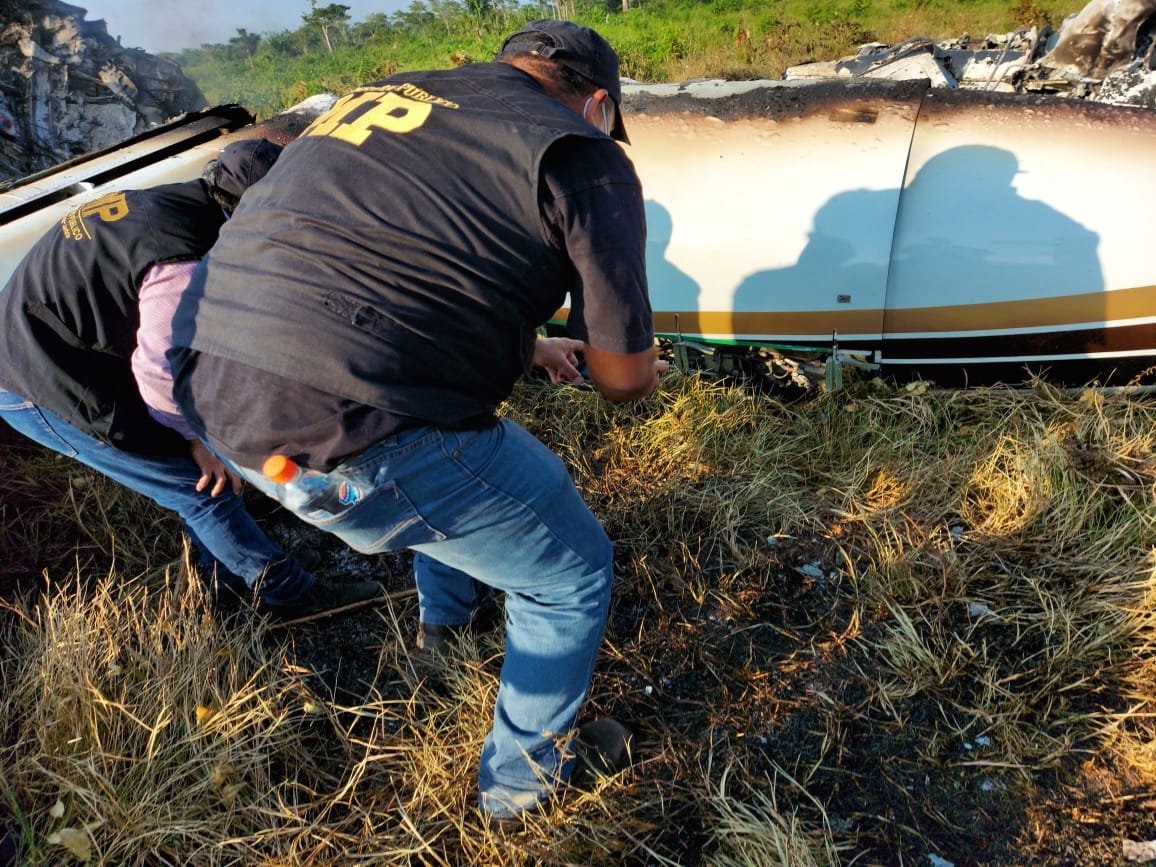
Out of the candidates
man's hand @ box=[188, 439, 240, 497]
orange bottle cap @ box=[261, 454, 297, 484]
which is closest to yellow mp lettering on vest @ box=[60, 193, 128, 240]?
man's hand @ box=[188, 439, 240, 497]

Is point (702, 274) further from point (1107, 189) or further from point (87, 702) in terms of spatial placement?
point (87, 702)

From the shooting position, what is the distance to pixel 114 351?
1.88 metres

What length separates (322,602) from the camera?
2.54 metres

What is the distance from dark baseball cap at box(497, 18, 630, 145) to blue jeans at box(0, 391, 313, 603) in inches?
59.7

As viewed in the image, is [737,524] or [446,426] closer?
[446,426]

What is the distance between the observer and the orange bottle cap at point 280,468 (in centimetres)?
127

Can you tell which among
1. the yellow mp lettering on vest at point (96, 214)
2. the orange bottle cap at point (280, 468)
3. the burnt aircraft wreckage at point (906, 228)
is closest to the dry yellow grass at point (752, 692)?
the burnt aircraft wreckage at point (906, 228)

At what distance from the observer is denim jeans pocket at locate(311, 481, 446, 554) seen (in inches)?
51.2

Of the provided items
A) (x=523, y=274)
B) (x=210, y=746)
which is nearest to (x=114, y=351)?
(x=210, y=746)

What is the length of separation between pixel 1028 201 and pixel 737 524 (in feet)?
4.95

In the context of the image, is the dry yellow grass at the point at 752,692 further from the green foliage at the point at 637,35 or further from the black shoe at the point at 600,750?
the green foliage at the point at 637,35

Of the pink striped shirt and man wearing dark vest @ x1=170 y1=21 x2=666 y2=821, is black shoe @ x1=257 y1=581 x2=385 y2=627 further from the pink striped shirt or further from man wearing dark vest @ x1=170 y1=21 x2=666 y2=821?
man wearing dark vest @ x1=170 y1=21 x2=666 y2=821

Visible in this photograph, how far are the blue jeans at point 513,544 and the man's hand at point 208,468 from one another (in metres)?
0.77

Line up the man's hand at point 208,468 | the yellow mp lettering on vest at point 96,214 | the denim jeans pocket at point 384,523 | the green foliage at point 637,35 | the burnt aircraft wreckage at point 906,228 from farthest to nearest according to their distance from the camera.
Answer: the green foliage at point 637,35 → the burnt aircraft wreckage at point 906,228 → the man's hand at point 208,468 → the yellow mp lettering on vest at point 96,214 → the denim jeans pocket at point 384,523
